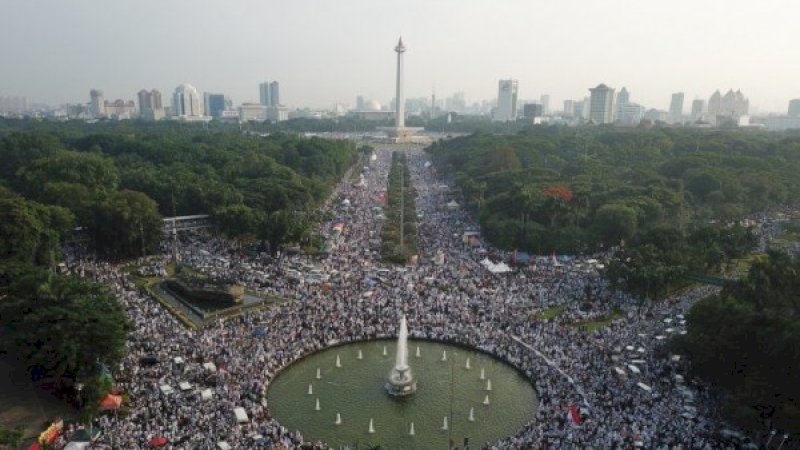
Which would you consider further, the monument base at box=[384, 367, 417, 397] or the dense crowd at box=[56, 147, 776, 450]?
the monument base at box=[384, 367, 417, 397]

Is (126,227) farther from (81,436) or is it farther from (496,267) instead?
(496,267)

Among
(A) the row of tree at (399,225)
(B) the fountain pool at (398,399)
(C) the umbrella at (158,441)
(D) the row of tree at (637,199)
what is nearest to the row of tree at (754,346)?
(D) the row of tree at (637,199)

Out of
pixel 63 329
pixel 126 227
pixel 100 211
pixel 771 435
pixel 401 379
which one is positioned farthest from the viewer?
pixel 100 211

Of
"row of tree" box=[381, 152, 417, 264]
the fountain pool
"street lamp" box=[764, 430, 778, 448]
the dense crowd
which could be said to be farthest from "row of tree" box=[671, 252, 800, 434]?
"row of tree" box=[381, 152, 417, 264]

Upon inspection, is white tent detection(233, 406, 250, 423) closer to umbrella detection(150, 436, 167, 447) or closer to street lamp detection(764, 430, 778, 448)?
umbrella detection(150, 436, 167, 447)

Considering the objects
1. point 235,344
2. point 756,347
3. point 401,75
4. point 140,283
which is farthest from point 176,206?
point 401,75

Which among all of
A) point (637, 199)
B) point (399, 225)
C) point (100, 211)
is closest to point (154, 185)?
point (100, 211)
